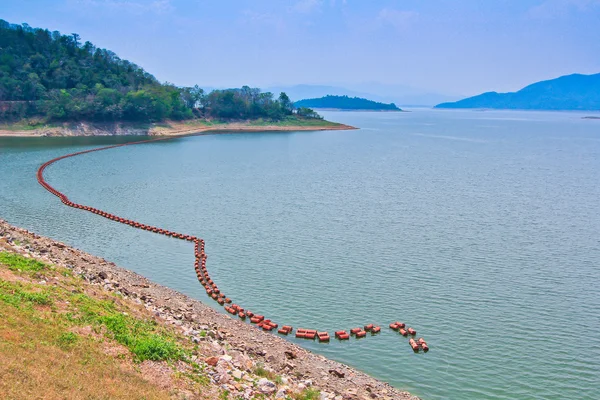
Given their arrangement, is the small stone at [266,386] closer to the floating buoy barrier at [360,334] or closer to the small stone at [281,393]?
the small stone at [281,393]

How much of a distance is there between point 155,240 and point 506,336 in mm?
24659

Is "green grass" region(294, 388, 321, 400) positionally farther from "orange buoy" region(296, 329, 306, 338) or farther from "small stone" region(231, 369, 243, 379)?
"orange buoy" region(296, 329, 306, 338)

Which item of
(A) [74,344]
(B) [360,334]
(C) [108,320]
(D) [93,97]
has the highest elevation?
(D) [93,97]

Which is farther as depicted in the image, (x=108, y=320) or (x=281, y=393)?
(x=108, y=320)

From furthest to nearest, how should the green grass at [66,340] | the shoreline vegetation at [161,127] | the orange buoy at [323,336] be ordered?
the shoreline vegetation at [161,127], the orange buoy at [323,336], the green grass at [66,340]

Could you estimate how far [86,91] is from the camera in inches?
4938

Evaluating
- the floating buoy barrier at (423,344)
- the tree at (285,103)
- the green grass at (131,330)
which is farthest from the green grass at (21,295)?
the tree at (285,103)

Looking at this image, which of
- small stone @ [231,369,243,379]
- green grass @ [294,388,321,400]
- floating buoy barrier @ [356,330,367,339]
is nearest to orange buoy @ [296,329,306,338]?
floating buoy barrier @ [356,330,367,339]

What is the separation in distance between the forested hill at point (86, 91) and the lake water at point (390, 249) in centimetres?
4572

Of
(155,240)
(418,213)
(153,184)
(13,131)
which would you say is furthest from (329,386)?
(13,131)

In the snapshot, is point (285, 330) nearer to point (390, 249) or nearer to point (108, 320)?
point (108, 320)

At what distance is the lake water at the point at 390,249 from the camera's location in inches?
862

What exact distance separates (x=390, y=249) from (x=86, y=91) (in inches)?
4413

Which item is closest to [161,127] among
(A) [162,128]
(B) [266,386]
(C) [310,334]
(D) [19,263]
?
(A) [162,128]
